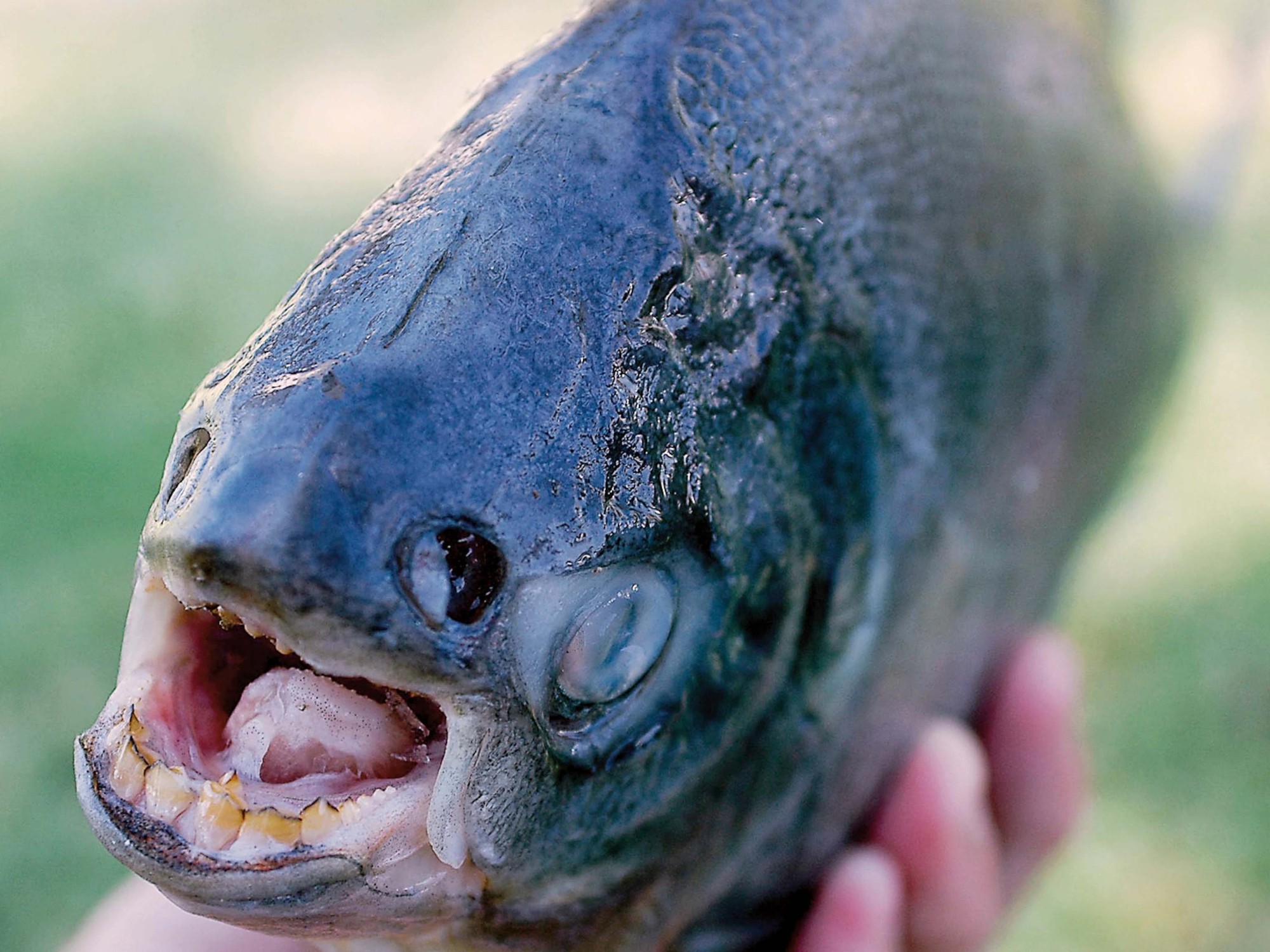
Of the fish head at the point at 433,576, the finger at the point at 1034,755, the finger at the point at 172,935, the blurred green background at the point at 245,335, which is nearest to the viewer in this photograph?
the fish head at the point at 433,576

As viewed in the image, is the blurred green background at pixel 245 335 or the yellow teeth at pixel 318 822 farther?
the blurred green background at pixel 245 335

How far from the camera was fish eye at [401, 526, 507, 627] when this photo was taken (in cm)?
89

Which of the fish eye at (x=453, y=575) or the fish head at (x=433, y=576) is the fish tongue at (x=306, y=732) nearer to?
the fish head at (x=433, y=576)

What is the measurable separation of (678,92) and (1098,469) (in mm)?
1347

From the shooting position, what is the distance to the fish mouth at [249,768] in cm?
89

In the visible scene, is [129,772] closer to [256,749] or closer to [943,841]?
[256,749]

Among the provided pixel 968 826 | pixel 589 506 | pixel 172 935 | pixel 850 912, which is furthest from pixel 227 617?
pixel 968 826

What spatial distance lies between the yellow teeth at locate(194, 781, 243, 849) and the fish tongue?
38mm

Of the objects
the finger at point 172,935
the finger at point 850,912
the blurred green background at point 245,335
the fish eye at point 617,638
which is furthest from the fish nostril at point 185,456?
the finger at point 850,912

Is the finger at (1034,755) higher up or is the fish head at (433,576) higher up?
the fish head at (433,576)

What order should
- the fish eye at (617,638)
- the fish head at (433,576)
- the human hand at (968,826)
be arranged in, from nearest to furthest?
the fish head at (433,576) < the fish eye at (617,638) < the human hand at (968,826)

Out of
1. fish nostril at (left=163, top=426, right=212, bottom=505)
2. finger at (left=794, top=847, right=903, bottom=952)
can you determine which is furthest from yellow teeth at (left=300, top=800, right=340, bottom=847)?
finger at (left=794, top=847, right=903, bottom=952)

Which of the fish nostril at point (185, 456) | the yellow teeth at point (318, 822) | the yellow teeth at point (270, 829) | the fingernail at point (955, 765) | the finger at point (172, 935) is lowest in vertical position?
the fingernail at point (955, 765)

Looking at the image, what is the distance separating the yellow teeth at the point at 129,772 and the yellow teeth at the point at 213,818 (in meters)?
0.04
